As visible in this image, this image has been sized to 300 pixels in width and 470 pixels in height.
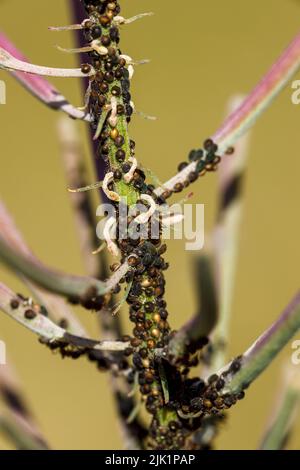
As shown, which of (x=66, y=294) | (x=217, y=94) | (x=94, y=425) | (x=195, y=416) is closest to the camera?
(x=66, y=294)

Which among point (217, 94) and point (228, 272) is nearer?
point (228, 272)

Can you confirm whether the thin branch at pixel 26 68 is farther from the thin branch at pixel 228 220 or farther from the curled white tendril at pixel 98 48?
the thin branch at pixel 228 220

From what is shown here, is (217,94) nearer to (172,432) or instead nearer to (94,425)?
(94,425)

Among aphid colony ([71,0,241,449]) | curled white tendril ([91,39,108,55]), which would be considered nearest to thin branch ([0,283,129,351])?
aphid colony ([71,0,241,449])

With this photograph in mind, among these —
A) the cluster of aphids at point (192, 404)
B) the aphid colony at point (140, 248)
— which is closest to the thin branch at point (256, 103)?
the aphid colony at point (140, 248)

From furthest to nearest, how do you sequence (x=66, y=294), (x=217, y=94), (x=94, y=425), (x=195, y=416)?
(x=217, y=94)
(x=94, y=425)
(x=195, y=416)
(x=66, y=294)
